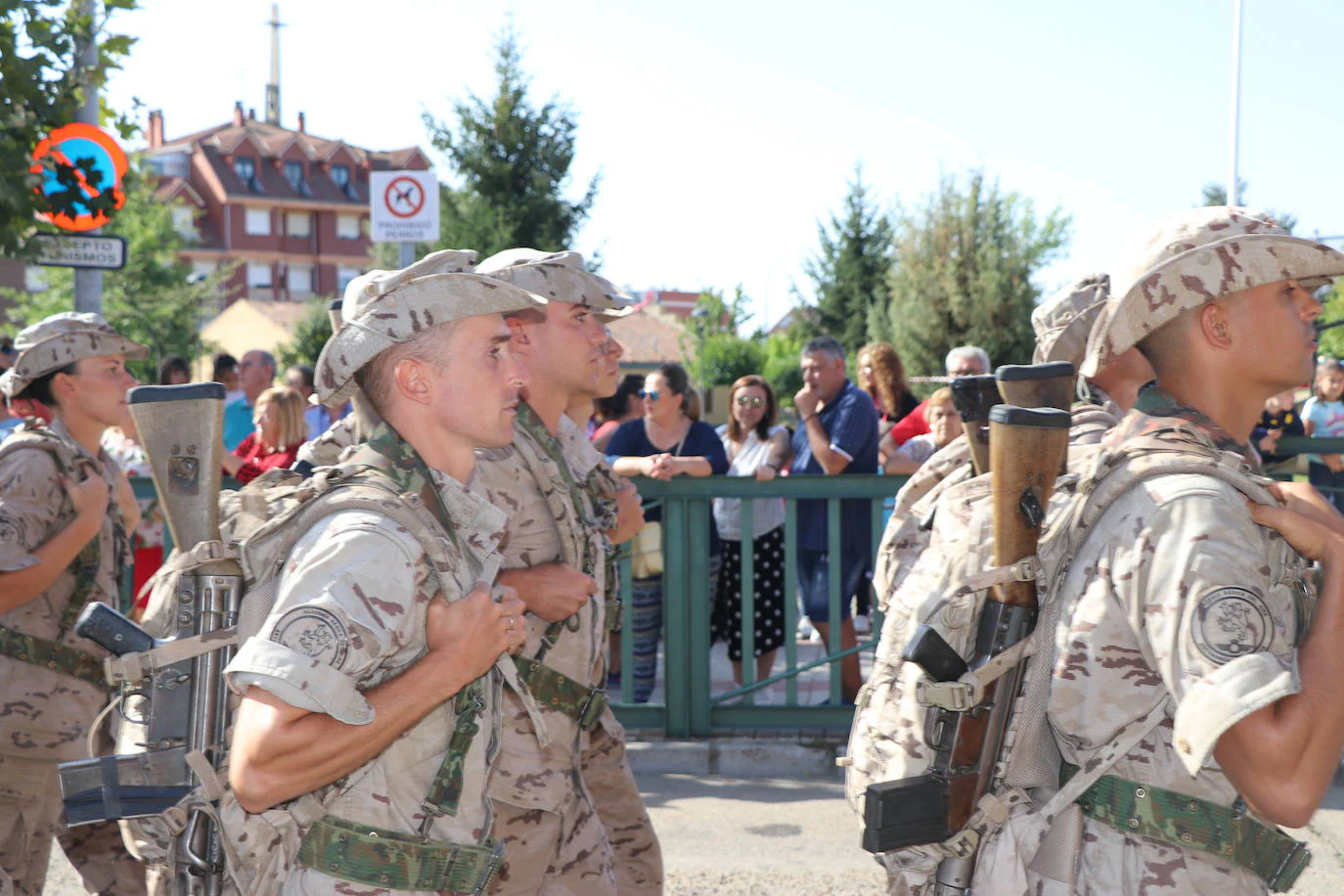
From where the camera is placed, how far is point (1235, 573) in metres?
1.89

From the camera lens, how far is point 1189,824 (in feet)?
6.74

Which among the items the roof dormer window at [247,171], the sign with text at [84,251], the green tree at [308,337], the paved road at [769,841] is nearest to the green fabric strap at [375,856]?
the paved road at [769,841]

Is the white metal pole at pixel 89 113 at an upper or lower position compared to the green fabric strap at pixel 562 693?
upper

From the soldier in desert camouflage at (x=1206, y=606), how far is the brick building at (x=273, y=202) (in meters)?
70.6

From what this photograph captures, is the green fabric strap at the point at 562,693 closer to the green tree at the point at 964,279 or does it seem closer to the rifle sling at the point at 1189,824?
the rifle sling at the point at 1189,824

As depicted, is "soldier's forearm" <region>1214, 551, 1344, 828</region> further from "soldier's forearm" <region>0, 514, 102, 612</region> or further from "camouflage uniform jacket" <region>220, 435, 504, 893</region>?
"soldier's forearm" <region>0, 514, 102, 612</region>

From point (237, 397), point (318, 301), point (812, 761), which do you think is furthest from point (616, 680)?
point (318, 301)

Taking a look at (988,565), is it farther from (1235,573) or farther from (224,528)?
(224,528)

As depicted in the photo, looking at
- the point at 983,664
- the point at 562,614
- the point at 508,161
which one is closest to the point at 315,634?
the point at 983,664

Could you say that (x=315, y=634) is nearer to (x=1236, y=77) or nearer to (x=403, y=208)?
(x=403, y=208)

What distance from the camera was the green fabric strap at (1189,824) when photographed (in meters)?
2.05

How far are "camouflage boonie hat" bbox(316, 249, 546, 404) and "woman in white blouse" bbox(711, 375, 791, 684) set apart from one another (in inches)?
153

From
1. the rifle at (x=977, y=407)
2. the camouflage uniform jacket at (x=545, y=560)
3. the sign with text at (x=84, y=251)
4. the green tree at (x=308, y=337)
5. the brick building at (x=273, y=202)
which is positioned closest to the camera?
the rifle at (x=977, y=407)

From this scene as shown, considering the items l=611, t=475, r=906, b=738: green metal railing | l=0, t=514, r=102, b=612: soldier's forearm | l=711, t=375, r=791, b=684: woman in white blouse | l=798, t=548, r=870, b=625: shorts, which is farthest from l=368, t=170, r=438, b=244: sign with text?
l=0, t=514, r=102, b=612: soldier's forearm
